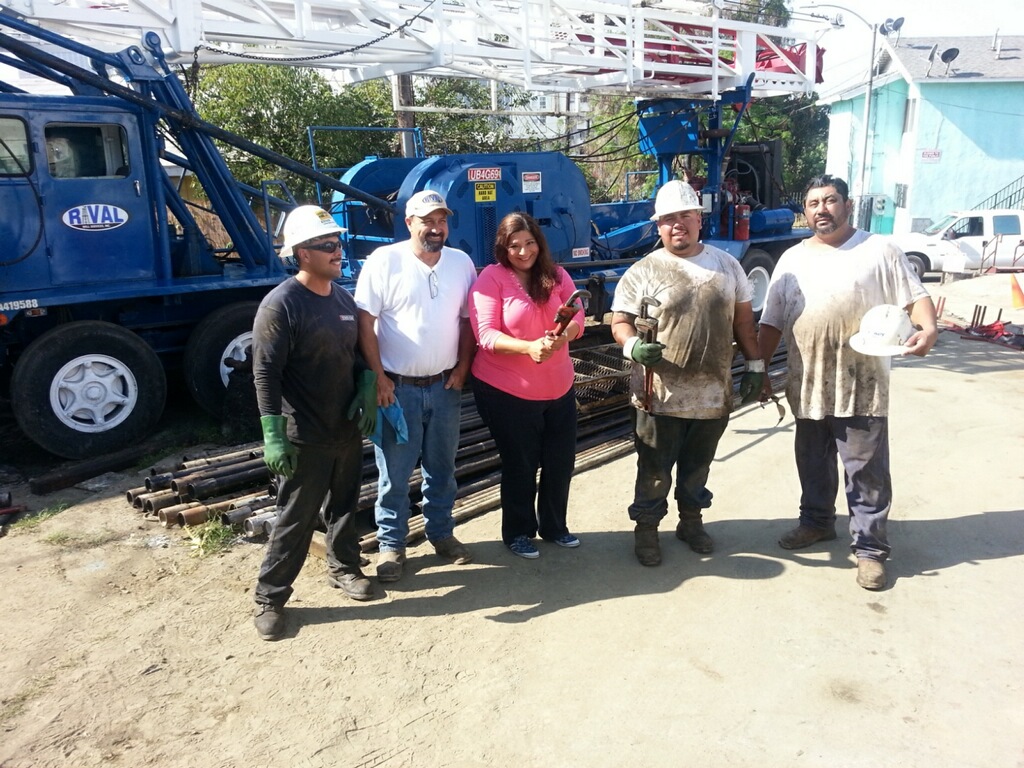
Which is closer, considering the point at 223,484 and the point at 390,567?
the point at 390,567

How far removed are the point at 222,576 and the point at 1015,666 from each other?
373 cm

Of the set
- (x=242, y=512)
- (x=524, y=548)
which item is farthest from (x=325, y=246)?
(x=242, y=512)

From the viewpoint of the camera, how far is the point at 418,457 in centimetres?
421

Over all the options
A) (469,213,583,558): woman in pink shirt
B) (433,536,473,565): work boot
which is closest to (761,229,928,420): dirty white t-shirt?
(469,213,583,558): woman in pink shirt

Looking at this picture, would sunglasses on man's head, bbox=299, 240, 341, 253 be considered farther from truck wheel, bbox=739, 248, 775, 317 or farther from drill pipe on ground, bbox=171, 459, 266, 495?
truck wheel, bbox=739, 248, 775, 317

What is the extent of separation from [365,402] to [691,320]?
5.30 ft

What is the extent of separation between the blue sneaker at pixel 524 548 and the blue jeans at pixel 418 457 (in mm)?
406

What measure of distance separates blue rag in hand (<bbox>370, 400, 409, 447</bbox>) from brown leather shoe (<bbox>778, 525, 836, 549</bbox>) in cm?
213

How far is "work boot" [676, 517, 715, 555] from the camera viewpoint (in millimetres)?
4461

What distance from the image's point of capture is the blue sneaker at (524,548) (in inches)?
175

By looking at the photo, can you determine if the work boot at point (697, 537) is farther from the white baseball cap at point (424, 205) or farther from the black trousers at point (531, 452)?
the white baseball cap at point (424, 205)

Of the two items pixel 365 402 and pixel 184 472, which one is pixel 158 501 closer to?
pixel 184 472

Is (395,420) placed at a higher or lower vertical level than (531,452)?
higher

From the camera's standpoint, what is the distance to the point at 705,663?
137 inches
